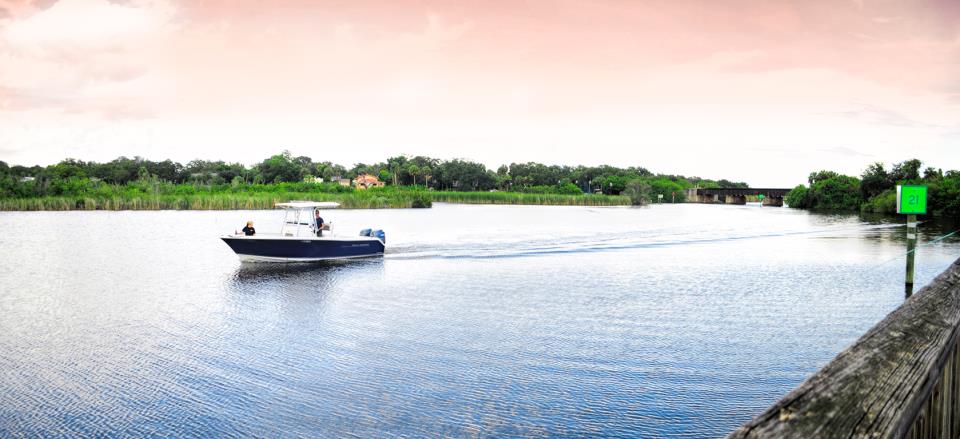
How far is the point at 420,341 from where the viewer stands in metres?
12.7

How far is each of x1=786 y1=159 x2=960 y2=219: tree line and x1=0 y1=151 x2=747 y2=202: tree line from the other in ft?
154

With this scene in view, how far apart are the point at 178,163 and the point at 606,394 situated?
16496 centimetres

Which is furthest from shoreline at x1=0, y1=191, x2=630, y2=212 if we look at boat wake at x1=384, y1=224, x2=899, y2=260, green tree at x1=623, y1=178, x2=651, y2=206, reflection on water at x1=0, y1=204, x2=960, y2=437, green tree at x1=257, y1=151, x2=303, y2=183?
green tree at x1=623, y1=178, x2=651, y2=206

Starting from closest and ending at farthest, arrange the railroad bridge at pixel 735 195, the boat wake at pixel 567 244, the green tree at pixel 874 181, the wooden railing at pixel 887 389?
the wooden railing at pixel 887 389 → the boat wake at pixel 567 244 → the green tree at pixel 874 181 → the railroad bridge at pixel 735 195

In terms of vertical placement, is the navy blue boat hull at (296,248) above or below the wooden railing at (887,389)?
below

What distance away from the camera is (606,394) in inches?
368

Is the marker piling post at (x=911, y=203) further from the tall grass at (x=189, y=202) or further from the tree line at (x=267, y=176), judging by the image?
the tree line at (x=267, y=176)

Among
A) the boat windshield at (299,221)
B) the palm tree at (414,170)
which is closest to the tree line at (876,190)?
the boat windshield at (299,221)

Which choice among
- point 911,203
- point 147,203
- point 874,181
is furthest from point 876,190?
point 147,203

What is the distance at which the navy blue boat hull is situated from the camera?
83.2 feet

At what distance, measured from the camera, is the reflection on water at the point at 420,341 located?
8648mm

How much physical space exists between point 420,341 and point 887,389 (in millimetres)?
11096

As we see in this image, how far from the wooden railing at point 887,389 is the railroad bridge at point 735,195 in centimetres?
15152

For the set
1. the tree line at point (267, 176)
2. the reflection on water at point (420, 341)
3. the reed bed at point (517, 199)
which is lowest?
the reflection on water at point (420, 341)
